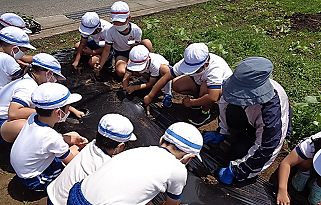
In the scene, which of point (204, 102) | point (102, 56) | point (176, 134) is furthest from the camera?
point (102, 56)

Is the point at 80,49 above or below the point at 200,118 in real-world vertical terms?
above

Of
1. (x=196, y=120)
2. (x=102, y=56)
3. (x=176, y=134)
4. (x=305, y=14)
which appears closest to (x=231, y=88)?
(x=176, y=134)

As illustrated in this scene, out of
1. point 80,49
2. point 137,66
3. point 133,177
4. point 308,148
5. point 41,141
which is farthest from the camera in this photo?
point 80,49

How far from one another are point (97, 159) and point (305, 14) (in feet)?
19.5

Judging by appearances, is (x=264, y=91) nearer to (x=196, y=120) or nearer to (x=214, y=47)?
(x=196, y=120)

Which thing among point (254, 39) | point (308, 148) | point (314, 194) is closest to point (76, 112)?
point (308, 148)

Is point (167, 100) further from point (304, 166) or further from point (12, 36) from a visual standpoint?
point (12, 36)

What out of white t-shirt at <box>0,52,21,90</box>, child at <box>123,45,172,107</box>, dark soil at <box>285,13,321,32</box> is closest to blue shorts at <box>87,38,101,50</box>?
child at <box>123,45,172,107</box>

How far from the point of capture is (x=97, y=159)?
5.78ft

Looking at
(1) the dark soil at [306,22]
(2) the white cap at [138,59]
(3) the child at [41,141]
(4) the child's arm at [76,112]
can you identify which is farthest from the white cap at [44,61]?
(1) the dark soil at [306,22]

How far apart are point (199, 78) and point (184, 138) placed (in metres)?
1.33

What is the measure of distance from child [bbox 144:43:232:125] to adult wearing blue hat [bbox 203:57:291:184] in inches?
14.7

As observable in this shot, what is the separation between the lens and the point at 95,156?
1.77m

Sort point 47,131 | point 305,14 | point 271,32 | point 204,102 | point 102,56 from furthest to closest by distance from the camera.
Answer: point 305,14
point 271,32
point 102,56
point 204,102
point 47,131
